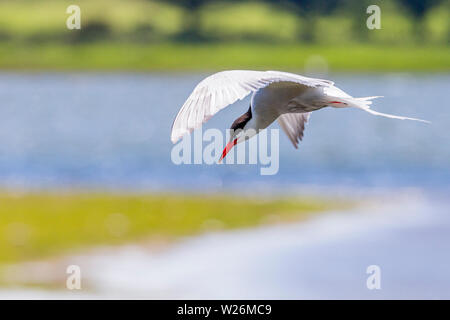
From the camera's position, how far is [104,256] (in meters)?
15.8

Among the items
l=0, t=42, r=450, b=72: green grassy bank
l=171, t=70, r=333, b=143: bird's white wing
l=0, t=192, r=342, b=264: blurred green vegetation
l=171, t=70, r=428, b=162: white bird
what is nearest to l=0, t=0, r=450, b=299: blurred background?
l=0, t=192, r=342, b=264: blurred green vegetation

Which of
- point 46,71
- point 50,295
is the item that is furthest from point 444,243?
point 46,71

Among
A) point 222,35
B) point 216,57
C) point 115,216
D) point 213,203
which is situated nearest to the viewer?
point 115,216

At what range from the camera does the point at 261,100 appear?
5.10 metres

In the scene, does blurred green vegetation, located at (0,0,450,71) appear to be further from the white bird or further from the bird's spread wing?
the white bird

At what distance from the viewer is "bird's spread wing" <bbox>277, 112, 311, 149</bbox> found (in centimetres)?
602

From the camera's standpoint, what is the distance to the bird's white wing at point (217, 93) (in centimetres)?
414

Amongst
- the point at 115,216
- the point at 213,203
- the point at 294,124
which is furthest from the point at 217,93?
the point at 213,203

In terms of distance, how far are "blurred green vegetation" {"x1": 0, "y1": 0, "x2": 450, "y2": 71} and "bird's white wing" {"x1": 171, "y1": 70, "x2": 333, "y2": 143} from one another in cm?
5788

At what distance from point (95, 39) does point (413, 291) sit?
6495 centimetres

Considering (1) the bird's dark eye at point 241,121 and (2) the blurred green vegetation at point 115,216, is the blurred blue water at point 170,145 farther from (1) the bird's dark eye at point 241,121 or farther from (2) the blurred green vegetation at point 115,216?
(1) the bird's dark eye at point 241,121

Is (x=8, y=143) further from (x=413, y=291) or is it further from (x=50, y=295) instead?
(x=413, y=291)

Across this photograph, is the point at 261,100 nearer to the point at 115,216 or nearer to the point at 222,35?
the point at 115,216

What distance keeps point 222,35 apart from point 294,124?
6973 cm
